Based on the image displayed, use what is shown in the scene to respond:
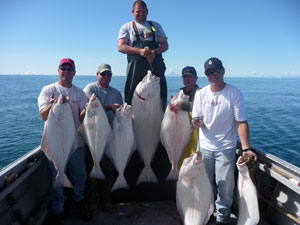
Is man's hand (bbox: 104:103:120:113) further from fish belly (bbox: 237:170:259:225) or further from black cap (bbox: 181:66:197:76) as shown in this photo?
fish belly (bbox: 237:170:259:225)

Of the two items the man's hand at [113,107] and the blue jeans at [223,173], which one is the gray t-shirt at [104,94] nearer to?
the man's hand at [113,107]

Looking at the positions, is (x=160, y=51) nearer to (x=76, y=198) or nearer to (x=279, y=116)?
(x=76, y=198)

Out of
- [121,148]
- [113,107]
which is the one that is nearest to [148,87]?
[113,107]

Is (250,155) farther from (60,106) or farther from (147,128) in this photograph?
(60,106)

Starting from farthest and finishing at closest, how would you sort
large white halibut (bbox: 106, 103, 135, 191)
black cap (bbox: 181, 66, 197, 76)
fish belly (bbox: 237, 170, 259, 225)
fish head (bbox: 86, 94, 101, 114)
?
black cap (bbox: 181, 66, 197, 76) < large white halibut (bbox: 106, 103, 135, 191) < fish head (bbox: 86, 94, 101, 114) < fish belly (bbox: 237, 170, 259, 225)

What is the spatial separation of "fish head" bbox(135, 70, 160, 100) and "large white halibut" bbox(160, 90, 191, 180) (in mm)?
320

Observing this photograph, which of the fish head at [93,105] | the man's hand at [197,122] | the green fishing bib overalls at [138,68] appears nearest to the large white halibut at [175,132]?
the man's hand at [197,122]

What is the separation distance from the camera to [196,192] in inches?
104

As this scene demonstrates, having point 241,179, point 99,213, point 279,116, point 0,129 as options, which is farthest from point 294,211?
point 279,116

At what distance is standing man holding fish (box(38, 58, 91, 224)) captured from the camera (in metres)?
2.97

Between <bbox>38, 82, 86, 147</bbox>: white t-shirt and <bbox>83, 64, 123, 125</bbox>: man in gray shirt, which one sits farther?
<bbox>83, 64, 123, 125</bbox>: man in gray shirt

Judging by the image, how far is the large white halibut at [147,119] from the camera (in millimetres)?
3093

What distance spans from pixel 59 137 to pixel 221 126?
2.20 m

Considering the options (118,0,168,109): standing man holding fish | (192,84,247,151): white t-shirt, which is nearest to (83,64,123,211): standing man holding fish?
(118,0,168,109): standing man holding fish
